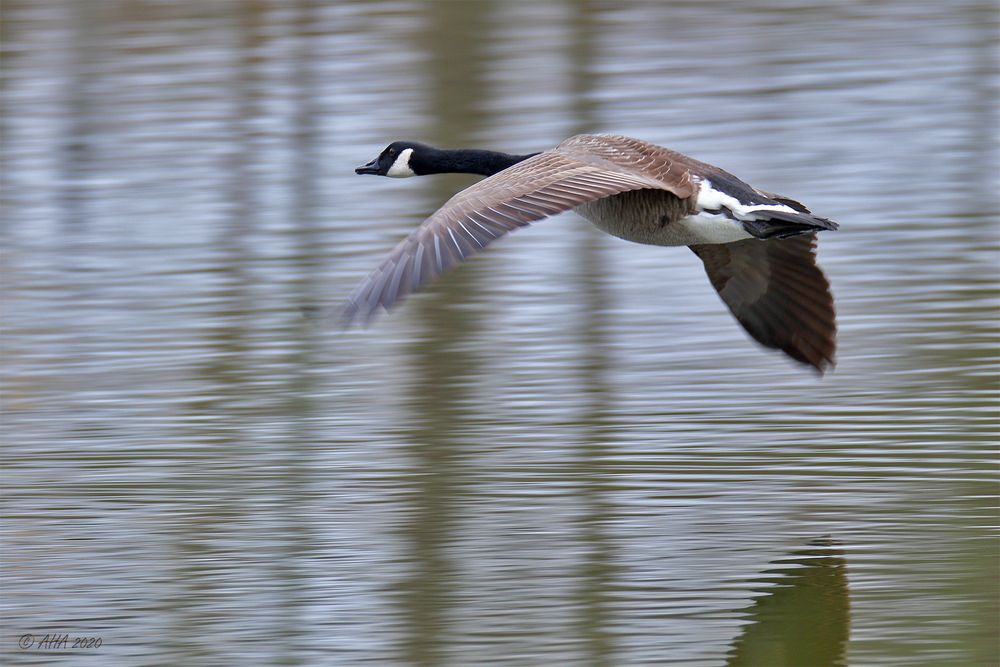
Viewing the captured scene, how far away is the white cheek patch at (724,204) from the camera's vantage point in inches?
261

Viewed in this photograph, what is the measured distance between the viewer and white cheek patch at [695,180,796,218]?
A: 6.63 m

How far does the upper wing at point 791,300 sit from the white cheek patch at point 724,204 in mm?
656

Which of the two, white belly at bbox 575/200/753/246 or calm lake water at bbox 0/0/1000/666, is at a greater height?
white belly at bbox 575/200/753/246

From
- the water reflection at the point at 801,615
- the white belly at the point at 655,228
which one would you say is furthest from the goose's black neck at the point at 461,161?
the water reflection at the point at 801,615

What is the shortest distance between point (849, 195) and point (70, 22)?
943 centimetres

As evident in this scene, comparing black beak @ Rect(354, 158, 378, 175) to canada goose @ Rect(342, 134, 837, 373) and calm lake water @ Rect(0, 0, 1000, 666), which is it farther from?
calm lake water @ Rect(0, 0, 1000, 666)

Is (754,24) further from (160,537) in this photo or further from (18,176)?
(160,537)

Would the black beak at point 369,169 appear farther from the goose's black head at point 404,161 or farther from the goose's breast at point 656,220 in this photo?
the goose's breast at point 656,220

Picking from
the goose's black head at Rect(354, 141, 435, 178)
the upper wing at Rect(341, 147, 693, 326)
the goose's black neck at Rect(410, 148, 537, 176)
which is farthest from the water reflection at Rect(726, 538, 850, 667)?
the goose's black head at Rect(354, 141, 435, 178)

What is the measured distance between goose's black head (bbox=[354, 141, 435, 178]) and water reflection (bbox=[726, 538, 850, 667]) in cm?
284

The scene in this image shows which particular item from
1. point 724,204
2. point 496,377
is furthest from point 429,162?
point 724,204

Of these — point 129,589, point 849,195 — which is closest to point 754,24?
point 849,195

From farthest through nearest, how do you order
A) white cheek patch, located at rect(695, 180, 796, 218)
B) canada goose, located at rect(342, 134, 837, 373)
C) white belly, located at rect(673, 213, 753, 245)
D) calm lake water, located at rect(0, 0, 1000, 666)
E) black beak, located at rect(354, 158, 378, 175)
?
black beak, located at rect(354, 158, 378, 175) < white belly, located at rect(673, 213, 753, 245) < white cheek patch, located at rect(695, 180, 796, 218) < calm lake water, located at rect(0, 0, 1000, 666) < canada goose, located at rect(342, 134, 837, 373)

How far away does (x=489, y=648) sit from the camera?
5484 millimetres
